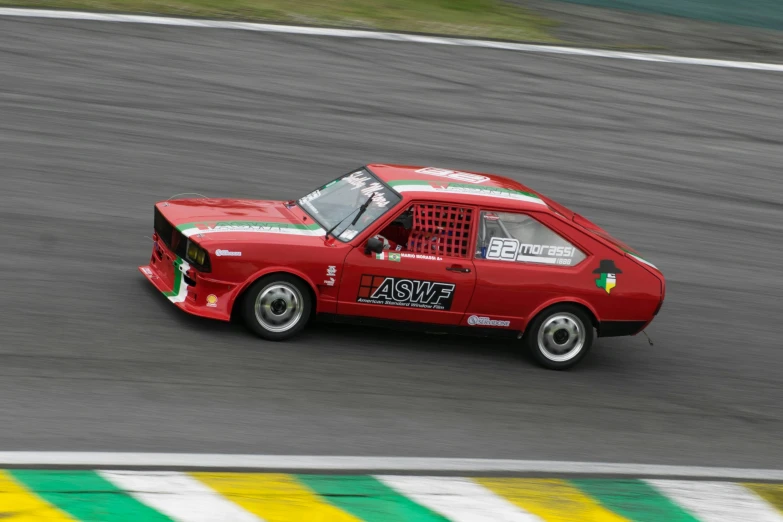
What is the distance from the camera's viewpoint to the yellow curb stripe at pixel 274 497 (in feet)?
18.8

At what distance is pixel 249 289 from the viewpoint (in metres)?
7.93

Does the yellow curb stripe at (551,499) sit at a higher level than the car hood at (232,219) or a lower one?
lower

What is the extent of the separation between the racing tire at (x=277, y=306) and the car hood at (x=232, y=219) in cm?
37

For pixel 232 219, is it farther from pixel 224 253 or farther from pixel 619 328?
pixel 619 328

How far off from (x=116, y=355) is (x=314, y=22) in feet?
39.6

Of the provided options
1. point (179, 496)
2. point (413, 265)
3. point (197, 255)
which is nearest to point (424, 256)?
point (413, 265)

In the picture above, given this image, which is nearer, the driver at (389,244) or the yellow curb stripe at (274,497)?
the yellow curb stripe at (274,497)

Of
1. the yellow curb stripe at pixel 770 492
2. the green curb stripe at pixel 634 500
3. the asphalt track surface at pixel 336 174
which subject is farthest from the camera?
the asphalt track surface at pixel 336 174

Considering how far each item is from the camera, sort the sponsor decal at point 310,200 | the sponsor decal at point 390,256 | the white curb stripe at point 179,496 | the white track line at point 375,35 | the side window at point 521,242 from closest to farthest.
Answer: the white curb stripe at point 179,496
the sponsor decal at point 390,256
the side window at point 521,242
the sponsor decal at point 310,200
the white track line at point 375,35

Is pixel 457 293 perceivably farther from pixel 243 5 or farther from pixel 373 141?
pixel 243 5

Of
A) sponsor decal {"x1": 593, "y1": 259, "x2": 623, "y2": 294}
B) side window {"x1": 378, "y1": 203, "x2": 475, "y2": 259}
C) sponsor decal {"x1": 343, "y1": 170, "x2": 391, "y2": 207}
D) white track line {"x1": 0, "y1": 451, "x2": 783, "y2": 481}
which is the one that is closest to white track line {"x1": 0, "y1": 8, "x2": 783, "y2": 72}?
sponsor decal {"x1": 343, "y1": 170, "x2": 391, "y2": 207}

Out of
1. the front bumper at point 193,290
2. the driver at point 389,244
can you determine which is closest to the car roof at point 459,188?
the driver at point 389,244

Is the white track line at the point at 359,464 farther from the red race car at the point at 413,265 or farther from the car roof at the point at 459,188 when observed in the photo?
the car roof at the point at 459,188

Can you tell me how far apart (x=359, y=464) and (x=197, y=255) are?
7.57ft
